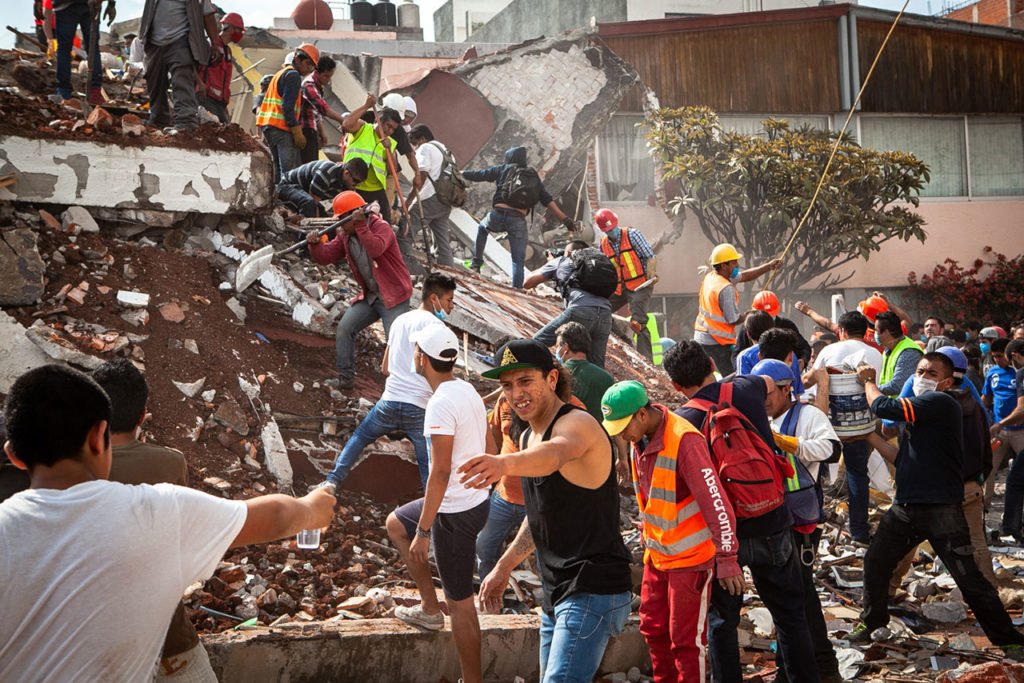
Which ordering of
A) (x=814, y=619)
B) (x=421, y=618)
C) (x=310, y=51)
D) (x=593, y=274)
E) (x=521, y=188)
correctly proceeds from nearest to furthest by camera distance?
(x=814, y=619)
(x=421, y=618)
(x=593, y=274)
(x=310, y=51)
(x=521, y=188)

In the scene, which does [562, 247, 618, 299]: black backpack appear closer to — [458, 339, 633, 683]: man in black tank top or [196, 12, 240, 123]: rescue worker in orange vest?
[458, 339, 633, 683]: man in black tank top

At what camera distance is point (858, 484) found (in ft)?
25.4

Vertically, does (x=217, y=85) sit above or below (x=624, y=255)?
above

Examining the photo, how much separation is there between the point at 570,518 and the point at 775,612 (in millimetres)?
1372

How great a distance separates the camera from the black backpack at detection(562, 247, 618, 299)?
7.27m

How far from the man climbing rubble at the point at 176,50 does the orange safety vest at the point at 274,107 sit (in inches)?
38.7

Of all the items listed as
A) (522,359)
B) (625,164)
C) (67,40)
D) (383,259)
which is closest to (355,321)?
(383,259)

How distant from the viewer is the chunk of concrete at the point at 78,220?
8820 millimetres

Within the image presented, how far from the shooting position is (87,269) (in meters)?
8.46

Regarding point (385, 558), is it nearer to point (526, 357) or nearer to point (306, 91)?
point (526, 357)

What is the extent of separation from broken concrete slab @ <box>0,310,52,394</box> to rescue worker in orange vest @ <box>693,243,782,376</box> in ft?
17.7

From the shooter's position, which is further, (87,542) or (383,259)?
(383,259)

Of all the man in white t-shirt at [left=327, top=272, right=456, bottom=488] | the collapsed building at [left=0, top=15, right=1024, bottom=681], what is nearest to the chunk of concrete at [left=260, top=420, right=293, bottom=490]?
the collapsed building at [left=0, top=15, right=1024, bottom=681]

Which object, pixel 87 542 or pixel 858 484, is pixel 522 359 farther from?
pixel 858 484
